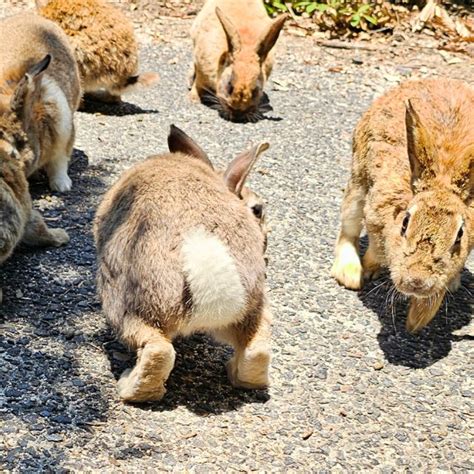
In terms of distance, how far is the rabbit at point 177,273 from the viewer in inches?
141

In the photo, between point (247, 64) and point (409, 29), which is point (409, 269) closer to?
point (247, 64)

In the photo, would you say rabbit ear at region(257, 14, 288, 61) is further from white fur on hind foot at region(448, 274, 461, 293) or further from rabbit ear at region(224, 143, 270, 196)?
rabbit ear at region(224, 143, 270, 196)

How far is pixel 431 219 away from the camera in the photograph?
4.33 metres

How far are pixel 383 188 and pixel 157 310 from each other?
176 centimetres

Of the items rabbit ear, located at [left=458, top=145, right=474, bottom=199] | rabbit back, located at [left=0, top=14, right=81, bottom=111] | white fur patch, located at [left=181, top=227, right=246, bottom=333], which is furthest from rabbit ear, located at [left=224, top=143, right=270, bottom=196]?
rabbit back, located at [left=0, top=14, right=81, bottom=111]

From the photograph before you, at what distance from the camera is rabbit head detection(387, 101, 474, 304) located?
14.0 feet

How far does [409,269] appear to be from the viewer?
425cm

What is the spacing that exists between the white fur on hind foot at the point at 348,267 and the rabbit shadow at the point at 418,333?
0.10 metres

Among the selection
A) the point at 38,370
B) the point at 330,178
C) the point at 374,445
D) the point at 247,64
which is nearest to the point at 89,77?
the point at 247,64

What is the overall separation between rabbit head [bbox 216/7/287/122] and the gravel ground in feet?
6.98

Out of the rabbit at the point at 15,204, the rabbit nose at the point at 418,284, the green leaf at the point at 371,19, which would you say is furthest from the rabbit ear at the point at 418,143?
the green leaf at the point at 371,19

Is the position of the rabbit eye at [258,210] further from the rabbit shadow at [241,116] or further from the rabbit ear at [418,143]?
the rabbit shadow at [241,116]

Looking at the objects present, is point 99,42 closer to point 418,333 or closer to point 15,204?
point 15,204

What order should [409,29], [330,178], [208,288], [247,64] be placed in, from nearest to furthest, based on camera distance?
A: [208,288] < [330,178] < [247,64] < [409,29]
